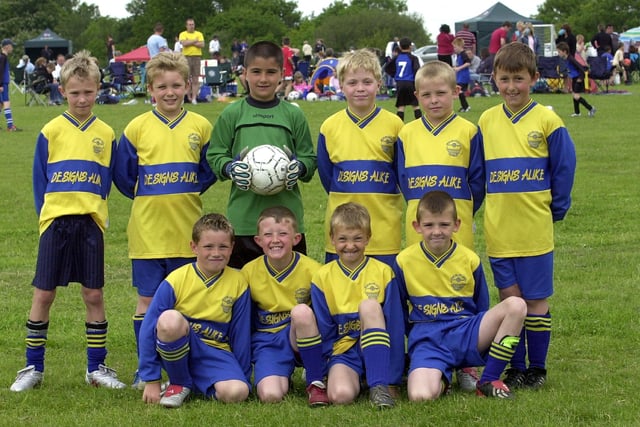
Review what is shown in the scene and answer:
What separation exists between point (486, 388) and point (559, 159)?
4.38 feet

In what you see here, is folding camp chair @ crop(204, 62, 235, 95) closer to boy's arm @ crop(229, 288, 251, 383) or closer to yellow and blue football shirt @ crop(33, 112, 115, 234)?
yellow and blue football shirt @ crop(33, 112, 115, 234)

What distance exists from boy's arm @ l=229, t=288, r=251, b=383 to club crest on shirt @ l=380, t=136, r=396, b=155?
1.16 metres

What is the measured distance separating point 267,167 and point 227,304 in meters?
0.79

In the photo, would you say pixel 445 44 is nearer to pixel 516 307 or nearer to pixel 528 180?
pixel 528 180

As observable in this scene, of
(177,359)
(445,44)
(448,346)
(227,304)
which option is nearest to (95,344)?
(177,359)

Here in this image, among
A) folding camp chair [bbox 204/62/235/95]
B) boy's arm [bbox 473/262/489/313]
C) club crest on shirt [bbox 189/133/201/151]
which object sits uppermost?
folding camp chair [bbox 204/62/235/95]

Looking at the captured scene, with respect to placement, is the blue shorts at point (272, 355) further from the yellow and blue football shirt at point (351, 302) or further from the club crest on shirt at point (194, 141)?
the club crest on shirt at point (194, 141)

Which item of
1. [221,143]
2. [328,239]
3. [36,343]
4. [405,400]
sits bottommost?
[405,400]

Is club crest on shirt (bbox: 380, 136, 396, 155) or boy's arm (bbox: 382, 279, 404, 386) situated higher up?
club crest on shirt (bbox: 380, 136, 396, 155)

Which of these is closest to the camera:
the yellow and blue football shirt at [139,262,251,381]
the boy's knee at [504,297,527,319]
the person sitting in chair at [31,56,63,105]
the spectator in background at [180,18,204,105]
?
the boy's knee at [504,297,527,319]

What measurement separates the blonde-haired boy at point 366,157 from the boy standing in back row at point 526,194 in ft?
1.89

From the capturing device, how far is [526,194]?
5570 millimetres

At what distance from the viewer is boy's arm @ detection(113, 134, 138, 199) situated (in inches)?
233

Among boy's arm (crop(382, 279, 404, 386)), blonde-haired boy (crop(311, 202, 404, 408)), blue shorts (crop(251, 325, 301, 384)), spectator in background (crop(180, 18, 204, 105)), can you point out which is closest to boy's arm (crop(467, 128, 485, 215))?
blonde-haired boy (crop(311, 202, 404, 408))
